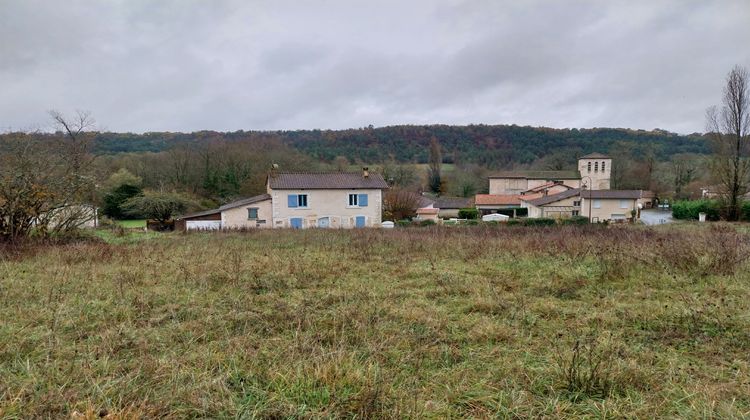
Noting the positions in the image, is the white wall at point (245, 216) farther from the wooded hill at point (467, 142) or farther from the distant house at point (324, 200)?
the wooded hill at point (467, 142)

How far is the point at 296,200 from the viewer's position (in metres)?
31.4

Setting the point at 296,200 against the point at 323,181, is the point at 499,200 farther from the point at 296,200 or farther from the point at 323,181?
the point at 296,200

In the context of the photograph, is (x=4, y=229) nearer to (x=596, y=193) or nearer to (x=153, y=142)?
(x=596, y=193)

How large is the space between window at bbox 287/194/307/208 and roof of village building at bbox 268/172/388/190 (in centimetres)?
73

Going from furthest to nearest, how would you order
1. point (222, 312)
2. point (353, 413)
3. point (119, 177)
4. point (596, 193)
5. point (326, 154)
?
point (326, 154) < point (596, 193) < point (119, 177) < point (222, 312) < point (353, 413)

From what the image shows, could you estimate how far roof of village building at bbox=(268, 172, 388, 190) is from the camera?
31.2 m

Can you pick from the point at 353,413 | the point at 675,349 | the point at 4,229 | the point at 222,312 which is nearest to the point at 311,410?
the point at 353,413

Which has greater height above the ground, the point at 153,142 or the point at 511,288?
the point at 153,142

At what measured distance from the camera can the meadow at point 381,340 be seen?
252 centimetres

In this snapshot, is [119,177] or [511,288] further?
[119,177]

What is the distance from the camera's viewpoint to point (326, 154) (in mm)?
62094

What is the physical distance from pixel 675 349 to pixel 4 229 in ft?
→ 53.2

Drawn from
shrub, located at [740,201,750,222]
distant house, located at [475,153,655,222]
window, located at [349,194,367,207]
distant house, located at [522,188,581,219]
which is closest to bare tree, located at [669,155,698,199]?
distant house, located at [475,153,655,222]

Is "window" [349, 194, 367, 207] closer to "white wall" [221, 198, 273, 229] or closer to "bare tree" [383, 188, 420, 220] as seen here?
"bare tree" [383, 188, 420, 220]
